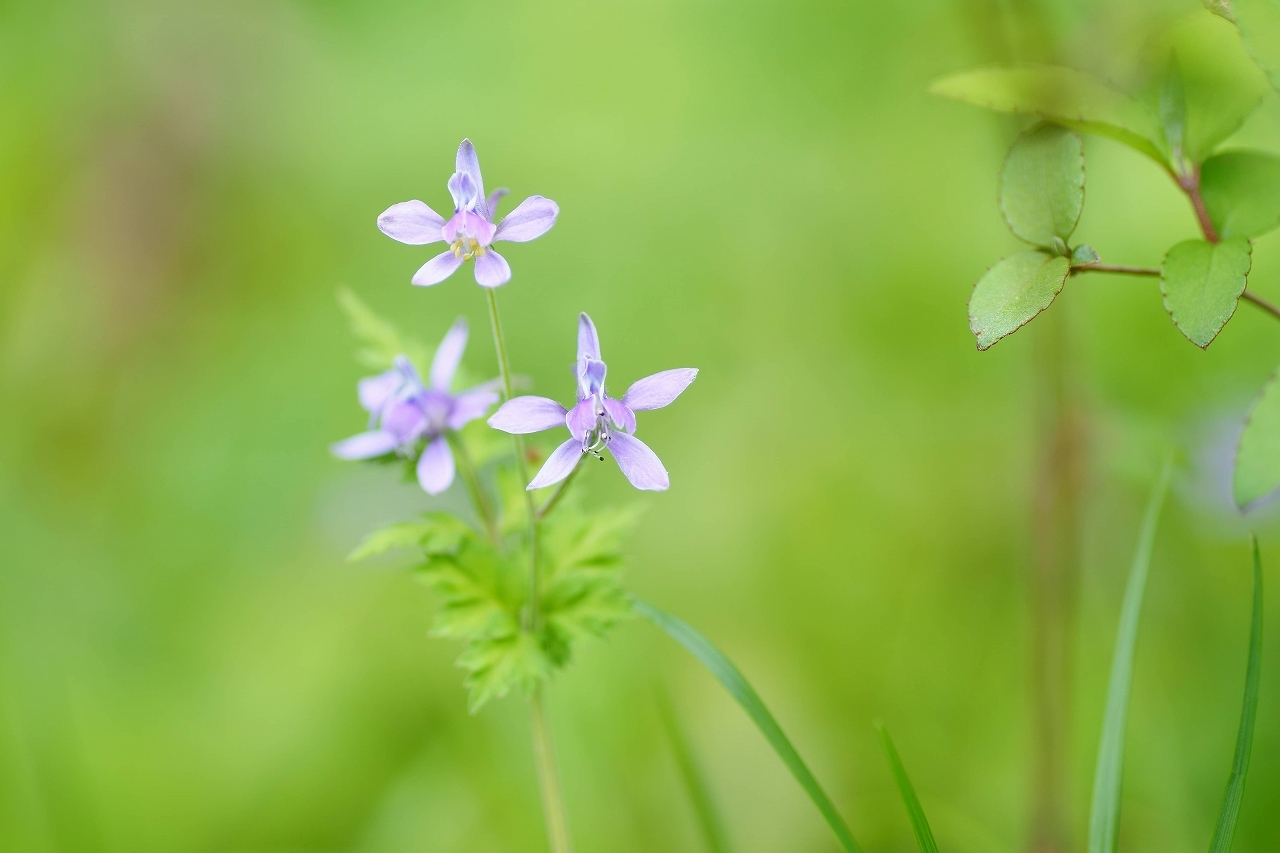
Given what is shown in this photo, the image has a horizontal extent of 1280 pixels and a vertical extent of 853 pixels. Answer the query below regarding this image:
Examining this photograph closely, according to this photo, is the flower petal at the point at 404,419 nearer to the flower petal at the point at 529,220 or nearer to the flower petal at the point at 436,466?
the flower petal at the point at 436,466

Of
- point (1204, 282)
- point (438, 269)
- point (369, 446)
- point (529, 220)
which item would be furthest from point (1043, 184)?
point (369, 446)

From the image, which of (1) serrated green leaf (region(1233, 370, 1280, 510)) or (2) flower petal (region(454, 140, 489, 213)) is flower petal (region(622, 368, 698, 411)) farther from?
(1) serrated green leaf (region(1233, 370, 1280, 510))

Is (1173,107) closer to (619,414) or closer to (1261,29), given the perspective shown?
(1261,29)

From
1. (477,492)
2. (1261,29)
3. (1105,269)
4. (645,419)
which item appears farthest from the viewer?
(645,419)

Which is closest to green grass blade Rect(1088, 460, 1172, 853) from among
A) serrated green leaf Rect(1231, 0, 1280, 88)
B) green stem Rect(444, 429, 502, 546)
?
serrated green leaf Rect(1231, 0, 1280, 88)

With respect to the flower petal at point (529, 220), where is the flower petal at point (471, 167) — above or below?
above

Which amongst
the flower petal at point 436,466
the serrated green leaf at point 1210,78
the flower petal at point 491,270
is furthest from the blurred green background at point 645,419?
the flower petal at point 436,466
